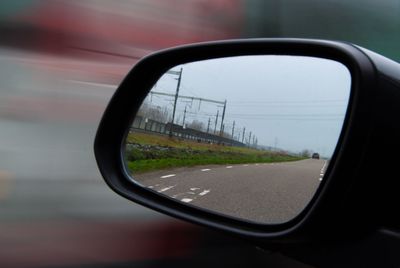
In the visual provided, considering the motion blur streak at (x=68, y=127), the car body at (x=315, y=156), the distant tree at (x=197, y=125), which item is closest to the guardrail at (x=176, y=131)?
the distant tree at (x=197, y=125)

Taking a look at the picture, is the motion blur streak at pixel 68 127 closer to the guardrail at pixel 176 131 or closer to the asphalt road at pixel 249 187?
the guardrail at pixel 176 131

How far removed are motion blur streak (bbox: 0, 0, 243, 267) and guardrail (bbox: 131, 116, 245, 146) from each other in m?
0.88

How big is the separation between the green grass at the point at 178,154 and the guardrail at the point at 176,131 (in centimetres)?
2

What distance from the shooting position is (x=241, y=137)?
127 centimetres

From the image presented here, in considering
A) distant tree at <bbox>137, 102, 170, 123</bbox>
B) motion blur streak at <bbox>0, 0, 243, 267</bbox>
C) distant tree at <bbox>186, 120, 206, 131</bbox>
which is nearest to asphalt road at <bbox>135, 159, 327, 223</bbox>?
distant tree at <bbox>186, 120, 206, 131</bbox>

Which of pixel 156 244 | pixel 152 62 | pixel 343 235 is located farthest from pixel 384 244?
pixel 156 244

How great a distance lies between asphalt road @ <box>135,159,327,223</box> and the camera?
3.28 feet

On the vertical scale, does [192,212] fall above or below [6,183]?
above

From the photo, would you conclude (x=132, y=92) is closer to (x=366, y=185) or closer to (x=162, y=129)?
(x=162, y=129)

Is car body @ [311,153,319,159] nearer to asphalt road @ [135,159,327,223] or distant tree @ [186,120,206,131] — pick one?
asphalt road @ [135,159,327,223]

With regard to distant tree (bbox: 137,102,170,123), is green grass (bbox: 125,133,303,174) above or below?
below

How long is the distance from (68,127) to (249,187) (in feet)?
5.10

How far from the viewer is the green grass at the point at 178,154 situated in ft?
4.30

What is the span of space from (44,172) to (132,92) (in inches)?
41.8
